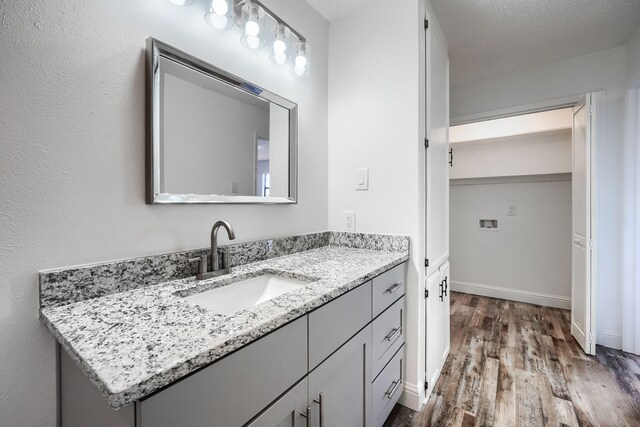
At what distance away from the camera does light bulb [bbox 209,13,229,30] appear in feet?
3.76

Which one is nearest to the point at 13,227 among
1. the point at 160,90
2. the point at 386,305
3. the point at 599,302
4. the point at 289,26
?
the point at 160,90

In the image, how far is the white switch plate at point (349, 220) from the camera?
70.7 inches

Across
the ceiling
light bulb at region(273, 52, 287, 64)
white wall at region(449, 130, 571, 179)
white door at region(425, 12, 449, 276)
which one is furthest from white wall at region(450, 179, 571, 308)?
light bulb at region(273, 52, 287, 64)

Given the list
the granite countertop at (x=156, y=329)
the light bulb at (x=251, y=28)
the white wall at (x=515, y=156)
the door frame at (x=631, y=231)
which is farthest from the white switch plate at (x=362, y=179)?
the white wall at (x=515, y=156)

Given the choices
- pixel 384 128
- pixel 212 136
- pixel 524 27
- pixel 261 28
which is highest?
pixel 524 27

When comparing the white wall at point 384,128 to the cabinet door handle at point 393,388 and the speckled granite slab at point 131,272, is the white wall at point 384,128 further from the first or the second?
the speckled granite slab at point 131,272

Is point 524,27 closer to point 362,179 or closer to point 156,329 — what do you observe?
point 362,179

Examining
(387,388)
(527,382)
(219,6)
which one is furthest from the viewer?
(527,382)

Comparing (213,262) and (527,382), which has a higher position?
(213,262)

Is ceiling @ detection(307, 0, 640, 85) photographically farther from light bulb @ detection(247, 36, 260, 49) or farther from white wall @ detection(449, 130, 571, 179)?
white wall @ detection(449, 130, 571, 179)

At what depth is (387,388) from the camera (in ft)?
4.52

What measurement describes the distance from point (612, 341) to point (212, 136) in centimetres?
323

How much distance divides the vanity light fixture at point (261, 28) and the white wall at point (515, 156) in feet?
8.80

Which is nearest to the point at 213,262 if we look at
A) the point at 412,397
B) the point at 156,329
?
the point at 156,329
